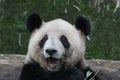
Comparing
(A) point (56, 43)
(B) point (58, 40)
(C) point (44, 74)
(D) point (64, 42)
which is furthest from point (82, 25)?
(C) point (44, 74)

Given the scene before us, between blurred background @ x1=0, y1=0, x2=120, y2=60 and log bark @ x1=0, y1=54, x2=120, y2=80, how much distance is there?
2365 millimetres

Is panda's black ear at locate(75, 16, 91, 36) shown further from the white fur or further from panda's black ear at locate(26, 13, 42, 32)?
panda's black ear at locate(26, 13, 42, 32)

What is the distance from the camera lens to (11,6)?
13258 millimetres

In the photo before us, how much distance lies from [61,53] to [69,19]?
5112 millimetres

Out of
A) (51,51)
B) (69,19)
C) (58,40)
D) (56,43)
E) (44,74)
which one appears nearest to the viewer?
(51,51)

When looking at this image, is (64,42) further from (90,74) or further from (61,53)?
(90,74)

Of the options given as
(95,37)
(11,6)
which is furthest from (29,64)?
(11,6)

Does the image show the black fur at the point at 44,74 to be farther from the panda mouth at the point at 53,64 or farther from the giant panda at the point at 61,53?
the panda mouth at the point at 53,64

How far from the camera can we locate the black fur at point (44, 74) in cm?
776

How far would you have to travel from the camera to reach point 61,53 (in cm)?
750

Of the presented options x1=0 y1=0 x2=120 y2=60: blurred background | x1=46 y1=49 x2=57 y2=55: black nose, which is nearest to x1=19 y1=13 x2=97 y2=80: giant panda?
x1=46 y1=49 x2=57 y2=55: black nose

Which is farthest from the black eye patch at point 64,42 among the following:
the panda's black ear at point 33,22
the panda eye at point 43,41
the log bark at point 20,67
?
the log bark at point 20,67

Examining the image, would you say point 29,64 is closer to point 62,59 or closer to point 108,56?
point 62,59

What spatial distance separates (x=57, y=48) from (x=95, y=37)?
499 centimetres
